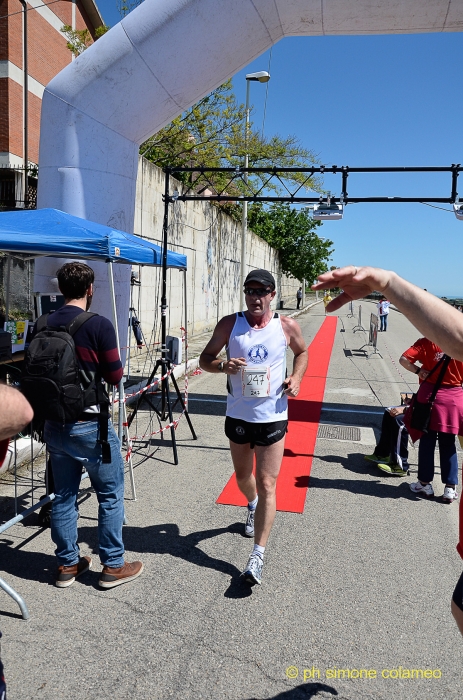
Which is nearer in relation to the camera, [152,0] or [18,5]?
[152,0]

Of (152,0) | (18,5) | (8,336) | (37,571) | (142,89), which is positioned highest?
(18,5)

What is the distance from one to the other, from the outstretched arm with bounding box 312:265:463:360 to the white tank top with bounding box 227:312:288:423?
1712 mm

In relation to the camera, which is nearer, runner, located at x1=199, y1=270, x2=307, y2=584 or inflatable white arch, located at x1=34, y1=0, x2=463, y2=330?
runner, located at x1=199, y1=270, x2=307, y2=584

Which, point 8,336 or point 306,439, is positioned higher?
point 8,336

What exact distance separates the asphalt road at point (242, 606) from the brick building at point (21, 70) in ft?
49.5

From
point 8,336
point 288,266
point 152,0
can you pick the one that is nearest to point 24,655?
point 8,336

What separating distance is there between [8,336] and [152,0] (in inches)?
177

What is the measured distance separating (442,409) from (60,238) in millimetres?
3816

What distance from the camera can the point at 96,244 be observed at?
4.83 m

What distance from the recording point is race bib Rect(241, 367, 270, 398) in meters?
3.47

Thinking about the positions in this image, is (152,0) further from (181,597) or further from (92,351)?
(181,597)

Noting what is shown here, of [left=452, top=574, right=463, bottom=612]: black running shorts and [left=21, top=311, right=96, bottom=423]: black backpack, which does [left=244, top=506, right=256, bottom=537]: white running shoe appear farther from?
[left=452, top=574, right=463, bottom=612]: black running shorts

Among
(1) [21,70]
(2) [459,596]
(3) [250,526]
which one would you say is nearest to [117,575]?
(3) [250,526]

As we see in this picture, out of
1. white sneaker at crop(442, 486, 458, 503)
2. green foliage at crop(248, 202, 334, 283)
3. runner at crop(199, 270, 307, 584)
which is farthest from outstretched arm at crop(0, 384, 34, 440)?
green foliage at crop(248, 202, 334, 283)
